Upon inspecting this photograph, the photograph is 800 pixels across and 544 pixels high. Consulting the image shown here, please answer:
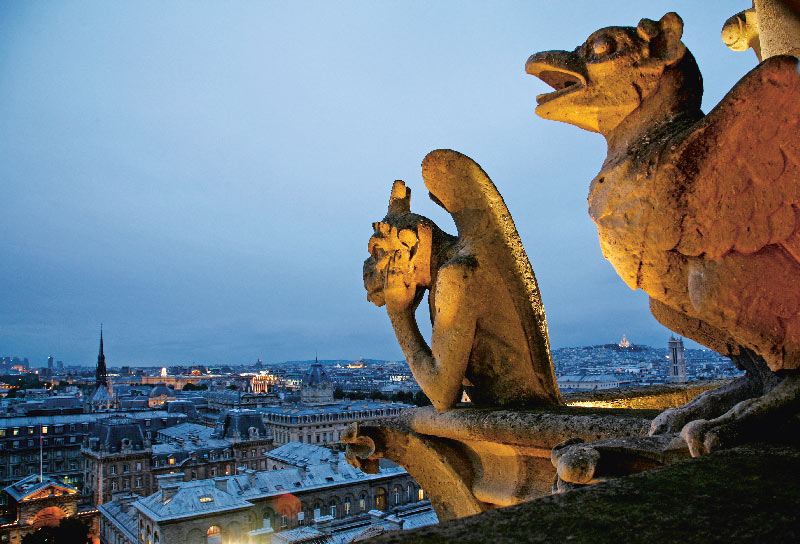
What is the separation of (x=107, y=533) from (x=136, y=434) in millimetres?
10527

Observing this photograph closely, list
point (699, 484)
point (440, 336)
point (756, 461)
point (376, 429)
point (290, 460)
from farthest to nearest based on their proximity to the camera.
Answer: point (290, 460), point (376, 429), point (440, 336), point (756, 461), point (699, 484)

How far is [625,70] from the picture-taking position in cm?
295

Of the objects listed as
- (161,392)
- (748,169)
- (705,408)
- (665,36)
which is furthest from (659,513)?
(161,392)

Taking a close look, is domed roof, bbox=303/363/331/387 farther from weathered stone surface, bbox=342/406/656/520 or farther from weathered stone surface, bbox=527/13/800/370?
weathered stone surface, bbox=527/13/800/370

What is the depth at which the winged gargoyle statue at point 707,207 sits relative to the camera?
2412mm

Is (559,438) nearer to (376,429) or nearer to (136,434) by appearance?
(376,429)

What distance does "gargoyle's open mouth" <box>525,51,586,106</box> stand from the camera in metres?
3.11

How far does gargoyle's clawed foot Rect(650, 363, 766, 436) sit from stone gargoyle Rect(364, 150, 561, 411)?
53.9 inches

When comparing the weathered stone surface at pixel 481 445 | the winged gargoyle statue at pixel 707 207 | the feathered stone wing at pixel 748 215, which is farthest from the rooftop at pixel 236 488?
the feathered stone wing at pixel 748 215

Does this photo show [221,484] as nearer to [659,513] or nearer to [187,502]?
[187,502]

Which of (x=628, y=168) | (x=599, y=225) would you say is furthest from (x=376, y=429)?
(x=628, y=168)

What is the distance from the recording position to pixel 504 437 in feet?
11.0

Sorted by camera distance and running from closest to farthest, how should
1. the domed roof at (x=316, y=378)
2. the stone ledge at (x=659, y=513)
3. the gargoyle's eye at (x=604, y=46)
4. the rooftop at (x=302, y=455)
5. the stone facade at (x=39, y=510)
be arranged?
the stone ledge at (x=659, y=513)
the gargoyle's eye at (x=604, y=46)
the stone facade at (x=39, y=510)
the rooftop at (x=302, y=455)
the domed roof at (x=316, y=378)

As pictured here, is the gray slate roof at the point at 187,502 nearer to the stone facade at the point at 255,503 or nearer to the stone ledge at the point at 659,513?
the stone facade at the point at 255,503
